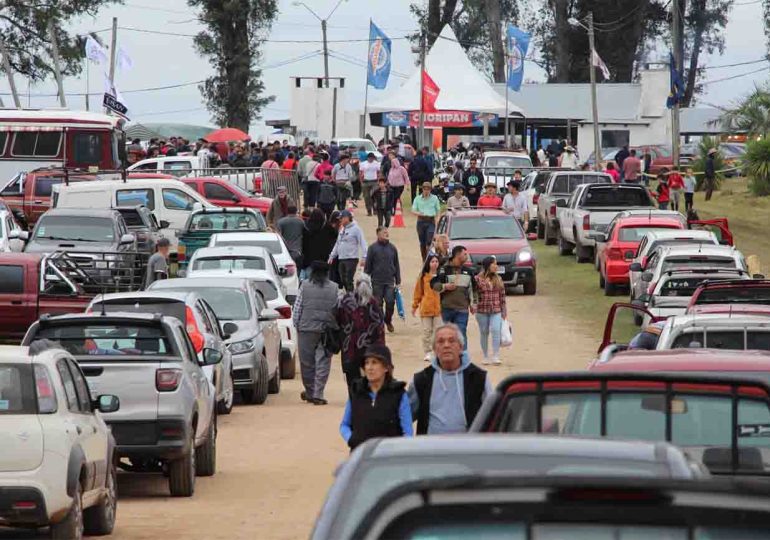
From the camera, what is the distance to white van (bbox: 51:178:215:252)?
3569 cm

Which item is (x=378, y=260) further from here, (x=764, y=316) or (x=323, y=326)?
(x=764, y=316)

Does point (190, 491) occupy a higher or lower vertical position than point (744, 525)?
lower

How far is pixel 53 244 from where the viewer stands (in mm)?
30031

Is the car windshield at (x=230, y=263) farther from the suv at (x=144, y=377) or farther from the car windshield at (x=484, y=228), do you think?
the suv at (x=144, y=377)

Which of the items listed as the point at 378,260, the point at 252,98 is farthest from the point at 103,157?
the point at 252,98

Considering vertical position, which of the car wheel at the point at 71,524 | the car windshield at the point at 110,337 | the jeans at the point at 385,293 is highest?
the car windshield at the point at 110,337

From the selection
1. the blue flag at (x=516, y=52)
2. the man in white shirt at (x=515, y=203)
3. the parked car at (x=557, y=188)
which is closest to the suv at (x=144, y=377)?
the man in white shirt at (x=515, y=203)

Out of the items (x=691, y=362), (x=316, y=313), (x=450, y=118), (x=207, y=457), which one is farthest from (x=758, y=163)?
(x=691, y=362)

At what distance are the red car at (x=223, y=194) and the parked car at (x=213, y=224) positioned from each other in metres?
5.36

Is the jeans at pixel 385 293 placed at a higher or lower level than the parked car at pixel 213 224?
lower

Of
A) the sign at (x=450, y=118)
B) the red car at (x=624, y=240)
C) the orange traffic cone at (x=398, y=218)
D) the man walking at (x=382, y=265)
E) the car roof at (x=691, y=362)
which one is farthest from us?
the sign at (x=450, y=118)

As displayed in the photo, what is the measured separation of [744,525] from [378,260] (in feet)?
74.3

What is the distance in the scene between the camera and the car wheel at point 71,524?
37.0ft

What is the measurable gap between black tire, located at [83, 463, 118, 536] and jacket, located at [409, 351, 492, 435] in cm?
276
